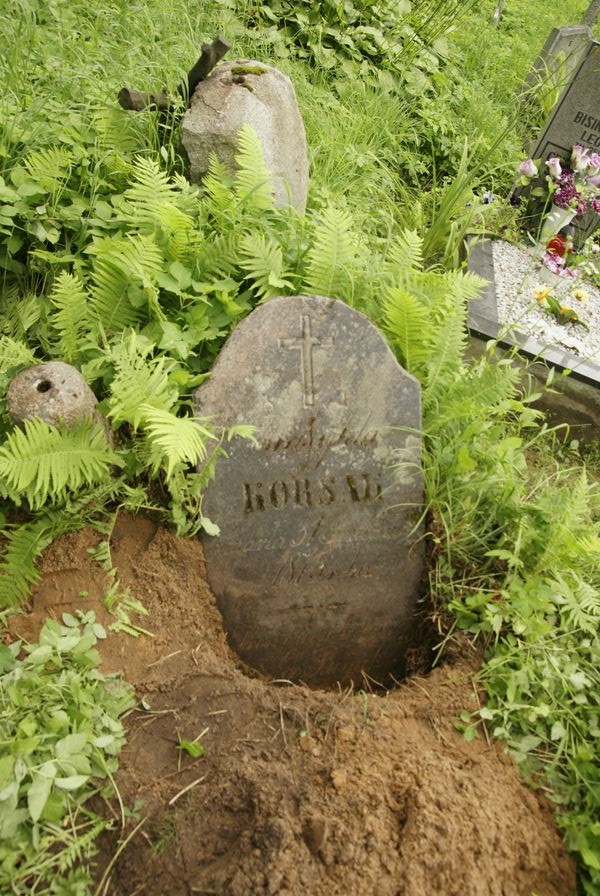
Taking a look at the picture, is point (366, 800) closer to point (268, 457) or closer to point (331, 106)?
point (268, 457)

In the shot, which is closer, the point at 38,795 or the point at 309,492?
the point at 38,795

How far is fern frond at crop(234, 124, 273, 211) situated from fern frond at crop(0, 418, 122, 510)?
1115 mm

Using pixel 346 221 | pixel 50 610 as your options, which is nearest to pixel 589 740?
pixel 50 610

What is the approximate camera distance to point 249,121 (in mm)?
2947

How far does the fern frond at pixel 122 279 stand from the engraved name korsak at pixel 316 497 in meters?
0.39

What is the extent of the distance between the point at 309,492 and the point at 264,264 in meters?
0.82

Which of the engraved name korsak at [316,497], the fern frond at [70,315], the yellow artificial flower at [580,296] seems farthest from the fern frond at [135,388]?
the yellow artificial flower at [580,296]

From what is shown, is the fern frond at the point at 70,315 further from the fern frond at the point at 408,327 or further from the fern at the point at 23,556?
the fern frond at the point at 408,327

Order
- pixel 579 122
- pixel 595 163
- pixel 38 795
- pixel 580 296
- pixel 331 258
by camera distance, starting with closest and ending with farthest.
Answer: pixel 38 795 < pixel 331 258 < pixel 580 296 < pixel 595 163 < pixel 579 122

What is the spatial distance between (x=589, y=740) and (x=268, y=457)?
1.31 m

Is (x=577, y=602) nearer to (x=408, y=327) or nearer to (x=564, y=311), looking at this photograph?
(x=408, y=327)

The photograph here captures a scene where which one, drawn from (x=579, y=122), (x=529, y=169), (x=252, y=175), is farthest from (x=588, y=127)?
(x=252, y=175)

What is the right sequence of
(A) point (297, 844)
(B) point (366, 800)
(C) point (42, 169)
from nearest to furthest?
(A) point (297, 844) < (B) point (366, 800) < (C) point (42, 169)

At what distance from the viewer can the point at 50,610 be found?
216 cm
